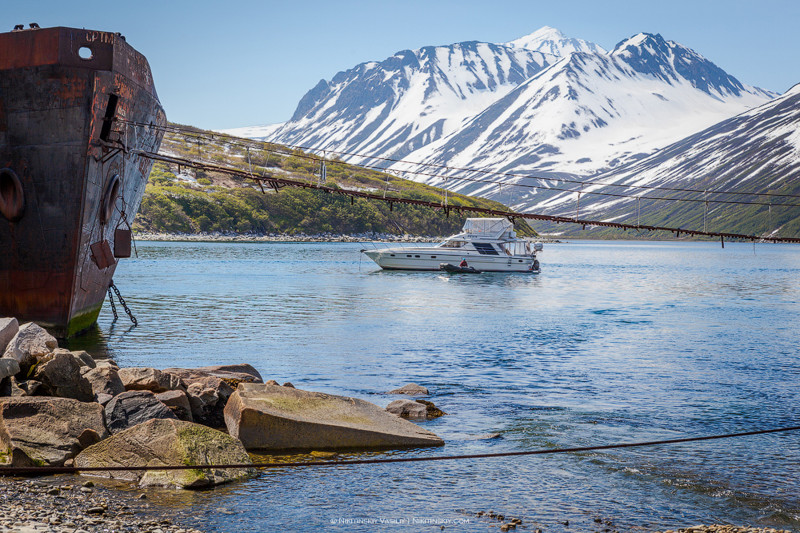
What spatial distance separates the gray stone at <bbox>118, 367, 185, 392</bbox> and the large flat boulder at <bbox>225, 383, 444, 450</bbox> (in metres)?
1.50

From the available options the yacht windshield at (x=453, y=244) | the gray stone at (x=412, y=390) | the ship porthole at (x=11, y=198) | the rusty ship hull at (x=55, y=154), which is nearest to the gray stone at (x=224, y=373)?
the gray stone at (x=412, y=390)

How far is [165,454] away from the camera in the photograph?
39.0 feet

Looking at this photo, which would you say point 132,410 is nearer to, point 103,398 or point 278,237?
point 103,398

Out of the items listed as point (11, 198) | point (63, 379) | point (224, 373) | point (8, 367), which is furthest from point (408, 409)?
point (11, 198)

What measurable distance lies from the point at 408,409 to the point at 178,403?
5.16m

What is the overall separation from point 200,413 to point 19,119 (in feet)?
34.5

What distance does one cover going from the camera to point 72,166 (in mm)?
20703

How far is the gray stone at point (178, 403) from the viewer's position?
47.1 ft

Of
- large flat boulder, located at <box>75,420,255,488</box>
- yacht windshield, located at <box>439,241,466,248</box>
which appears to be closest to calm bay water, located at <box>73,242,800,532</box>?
large flat boulder, located at <box>75,420,255,488</box>

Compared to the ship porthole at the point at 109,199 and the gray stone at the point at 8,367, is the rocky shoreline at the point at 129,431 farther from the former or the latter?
the ship porthole at the point at 109,199

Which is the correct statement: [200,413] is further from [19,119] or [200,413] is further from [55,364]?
[19,119]

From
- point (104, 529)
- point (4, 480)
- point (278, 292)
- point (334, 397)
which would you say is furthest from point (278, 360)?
point (278, 292)

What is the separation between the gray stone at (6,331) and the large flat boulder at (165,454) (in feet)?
14.8

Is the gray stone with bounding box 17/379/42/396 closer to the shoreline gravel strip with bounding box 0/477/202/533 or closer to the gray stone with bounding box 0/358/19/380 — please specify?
the gray stone with bounding box 0/358/19/380
